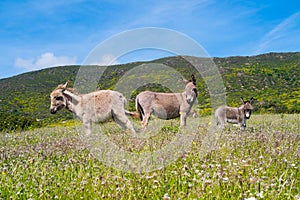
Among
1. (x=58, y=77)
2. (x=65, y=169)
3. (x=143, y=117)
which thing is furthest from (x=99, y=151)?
(x=58, y=77)

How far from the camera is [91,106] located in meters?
12.2

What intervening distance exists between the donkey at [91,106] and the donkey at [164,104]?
103 inches

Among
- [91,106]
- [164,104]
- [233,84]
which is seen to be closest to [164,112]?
[164,104]

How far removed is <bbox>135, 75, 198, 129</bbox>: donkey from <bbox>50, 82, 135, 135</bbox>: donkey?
2.62 meters

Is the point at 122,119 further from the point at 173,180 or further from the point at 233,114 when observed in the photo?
the point at 173,180

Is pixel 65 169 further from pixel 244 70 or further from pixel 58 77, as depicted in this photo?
pixel 58 77

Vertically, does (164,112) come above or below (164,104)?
below

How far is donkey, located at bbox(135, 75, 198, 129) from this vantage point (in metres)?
15.0

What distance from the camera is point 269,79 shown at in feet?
305

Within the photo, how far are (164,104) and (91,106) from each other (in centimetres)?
437

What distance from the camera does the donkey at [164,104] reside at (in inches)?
589

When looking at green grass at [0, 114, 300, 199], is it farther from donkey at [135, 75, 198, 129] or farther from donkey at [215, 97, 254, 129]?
donkey at [135, 75, 198, 129]

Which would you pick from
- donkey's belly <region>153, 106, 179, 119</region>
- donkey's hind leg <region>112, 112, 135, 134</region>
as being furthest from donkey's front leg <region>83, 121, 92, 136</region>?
donkey's belly <region>153, 106, 179, 119</region>

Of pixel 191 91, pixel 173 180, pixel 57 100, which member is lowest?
pixel 173 180
